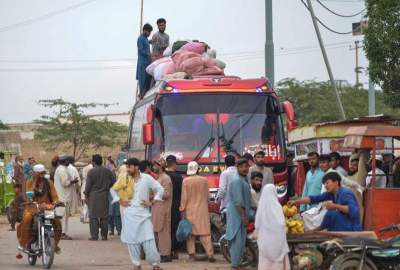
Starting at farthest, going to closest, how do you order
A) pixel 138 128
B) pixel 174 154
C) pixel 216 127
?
pixel 138 128 → pixel 216 127 → pixel 174 154

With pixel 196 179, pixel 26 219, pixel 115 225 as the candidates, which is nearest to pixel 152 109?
pixel 196 179

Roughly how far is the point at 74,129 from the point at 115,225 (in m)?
35.0

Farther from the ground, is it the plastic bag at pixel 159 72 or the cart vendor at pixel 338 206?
the plastic bag at pixel 159 72

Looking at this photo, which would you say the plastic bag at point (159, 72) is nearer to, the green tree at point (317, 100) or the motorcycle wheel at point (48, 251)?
the motorcycle wheel at point (48, 251)

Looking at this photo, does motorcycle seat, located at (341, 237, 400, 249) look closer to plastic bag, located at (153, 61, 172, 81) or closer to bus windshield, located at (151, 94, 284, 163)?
bus windshield, located at (151, 94, 284, 163)

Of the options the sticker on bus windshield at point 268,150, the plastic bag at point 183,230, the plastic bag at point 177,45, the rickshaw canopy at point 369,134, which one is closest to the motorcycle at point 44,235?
the plastic bag at point 183,230

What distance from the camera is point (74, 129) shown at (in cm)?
5700

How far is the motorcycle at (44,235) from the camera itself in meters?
14.8

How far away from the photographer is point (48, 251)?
48.7 ft

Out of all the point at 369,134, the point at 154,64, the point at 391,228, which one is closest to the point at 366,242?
the point at 391,228

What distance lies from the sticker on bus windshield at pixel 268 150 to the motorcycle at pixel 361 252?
6143 mm

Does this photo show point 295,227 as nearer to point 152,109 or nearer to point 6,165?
point 152,109

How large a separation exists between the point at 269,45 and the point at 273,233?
1224cm

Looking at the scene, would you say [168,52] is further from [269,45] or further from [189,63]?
[269,45]
